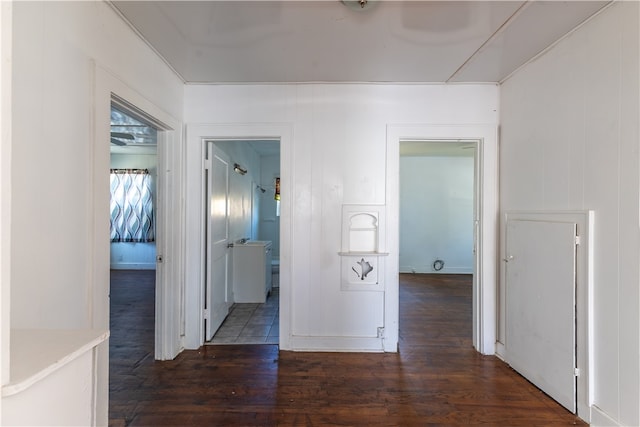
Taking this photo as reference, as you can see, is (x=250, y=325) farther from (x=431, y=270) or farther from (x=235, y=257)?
(x=431, y=270)

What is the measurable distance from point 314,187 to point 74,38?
1785 millimetres

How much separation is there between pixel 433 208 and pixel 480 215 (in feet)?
11.7

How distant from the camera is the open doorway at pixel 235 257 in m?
2.79

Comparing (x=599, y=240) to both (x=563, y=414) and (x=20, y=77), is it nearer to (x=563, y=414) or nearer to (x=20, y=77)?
(x=563, y=414)

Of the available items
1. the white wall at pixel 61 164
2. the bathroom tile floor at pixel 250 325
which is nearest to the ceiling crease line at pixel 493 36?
the white wall at pixel 61 164

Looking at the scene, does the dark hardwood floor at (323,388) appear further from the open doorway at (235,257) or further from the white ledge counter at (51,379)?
the white ledge counter at (51,379)

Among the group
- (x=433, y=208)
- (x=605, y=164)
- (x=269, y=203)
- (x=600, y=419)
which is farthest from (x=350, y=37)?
(x=433, y=208)

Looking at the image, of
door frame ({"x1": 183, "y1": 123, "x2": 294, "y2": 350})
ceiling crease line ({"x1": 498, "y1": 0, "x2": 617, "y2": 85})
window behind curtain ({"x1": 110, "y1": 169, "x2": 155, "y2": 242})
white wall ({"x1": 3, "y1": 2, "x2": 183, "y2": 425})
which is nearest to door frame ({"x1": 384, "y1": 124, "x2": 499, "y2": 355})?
ceiling crease line ({"x1": 498, "y1": 0, "x2": 617, "y2": 85})

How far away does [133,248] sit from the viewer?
623 cm

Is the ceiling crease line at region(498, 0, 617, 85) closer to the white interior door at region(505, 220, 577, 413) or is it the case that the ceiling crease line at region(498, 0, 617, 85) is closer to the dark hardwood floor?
the white interior door at region(505, 220, 577, 413)

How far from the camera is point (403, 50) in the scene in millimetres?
2100

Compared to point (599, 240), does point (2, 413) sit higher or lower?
lower

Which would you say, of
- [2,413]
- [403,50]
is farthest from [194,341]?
[403,50]

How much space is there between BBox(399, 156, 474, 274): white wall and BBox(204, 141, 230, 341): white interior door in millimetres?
3958
